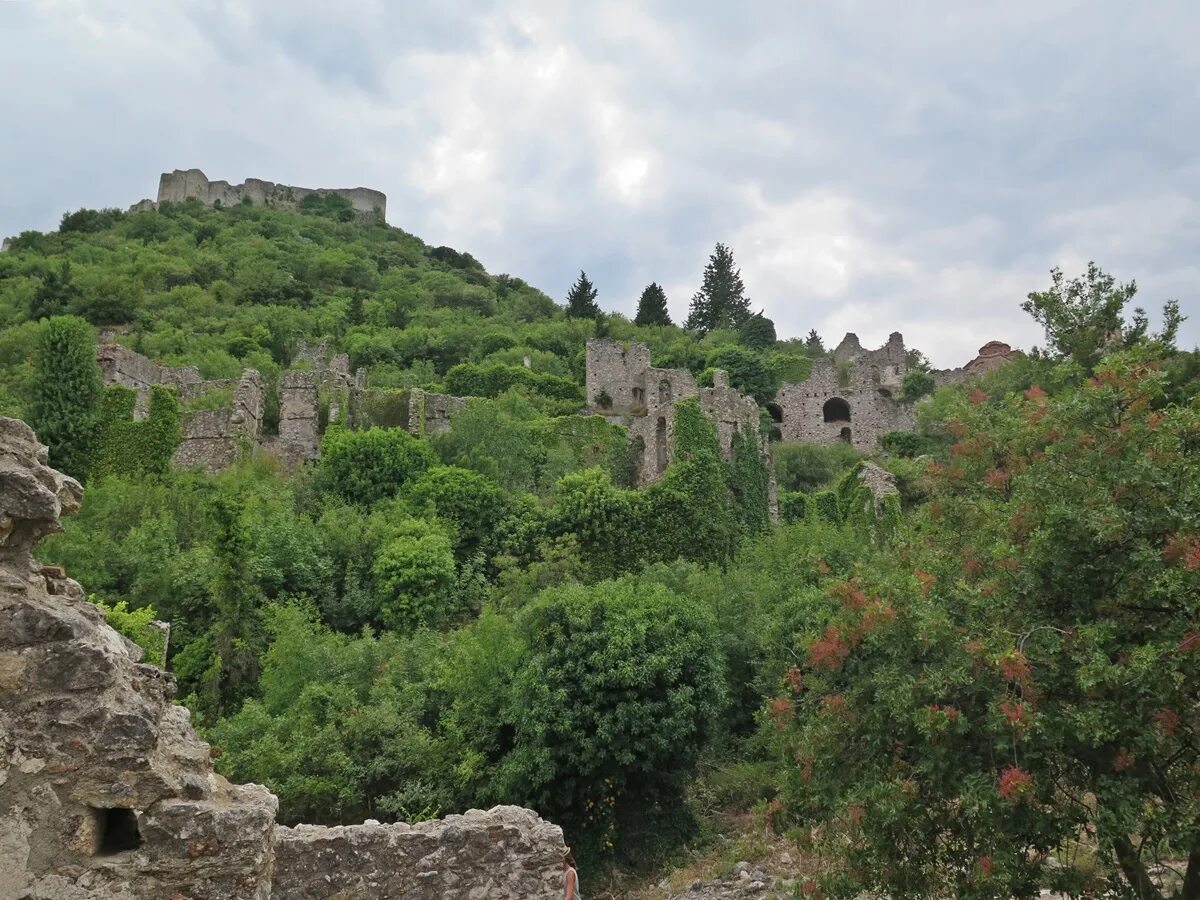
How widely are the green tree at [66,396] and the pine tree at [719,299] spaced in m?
47.2

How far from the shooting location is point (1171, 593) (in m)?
6.64

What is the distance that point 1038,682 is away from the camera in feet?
24.0

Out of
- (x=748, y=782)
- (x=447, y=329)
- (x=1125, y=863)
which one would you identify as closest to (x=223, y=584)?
(x=748, y=782)

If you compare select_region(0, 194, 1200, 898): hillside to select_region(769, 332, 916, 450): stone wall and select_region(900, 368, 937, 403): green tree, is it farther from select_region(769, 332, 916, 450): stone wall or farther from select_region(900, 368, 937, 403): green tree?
select_region(900, 368, 937, 403): green tree

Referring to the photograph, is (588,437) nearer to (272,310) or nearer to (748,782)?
(748,782)

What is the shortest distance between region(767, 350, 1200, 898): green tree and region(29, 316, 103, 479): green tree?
75.1ft

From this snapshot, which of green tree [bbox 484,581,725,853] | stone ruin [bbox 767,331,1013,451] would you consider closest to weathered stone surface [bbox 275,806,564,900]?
green tree [bbox 484,581,725,853]

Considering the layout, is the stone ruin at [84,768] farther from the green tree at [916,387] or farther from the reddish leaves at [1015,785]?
the green tree at [916,387]

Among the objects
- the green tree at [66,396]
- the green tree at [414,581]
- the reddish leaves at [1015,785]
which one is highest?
the green tree at [66,396]

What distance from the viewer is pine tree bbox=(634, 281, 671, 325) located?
63812mm

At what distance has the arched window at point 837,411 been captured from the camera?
5118 cm

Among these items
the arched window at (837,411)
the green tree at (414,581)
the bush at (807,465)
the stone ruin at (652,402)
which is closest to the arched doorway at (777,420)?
the arched window at (837,411)

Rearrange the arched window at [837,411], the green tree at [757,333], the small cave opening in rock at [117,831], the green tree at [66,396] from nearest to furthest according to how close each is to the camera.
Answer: the small cave opening in rock at [117,831], the green tree at [66,396], the arched window at [837,411], the green tree at [757,333]

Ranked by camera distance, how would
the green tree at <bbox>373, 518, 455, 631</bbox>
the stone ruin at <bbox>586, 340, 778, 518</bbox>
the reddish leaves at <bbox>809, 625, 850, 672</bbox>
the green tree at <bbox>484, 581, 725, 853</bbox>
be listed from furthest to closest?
the stone ruin at <bbox>586, 340, 778, 518</bbox>, the green tree at <bbox>373, 518, 455, 631</bbox>, the green tree at <bbox>484, 581, 725, 853</bbox>, the reddish leaves at <bbox>809, 625, 850, 672</bbox>
